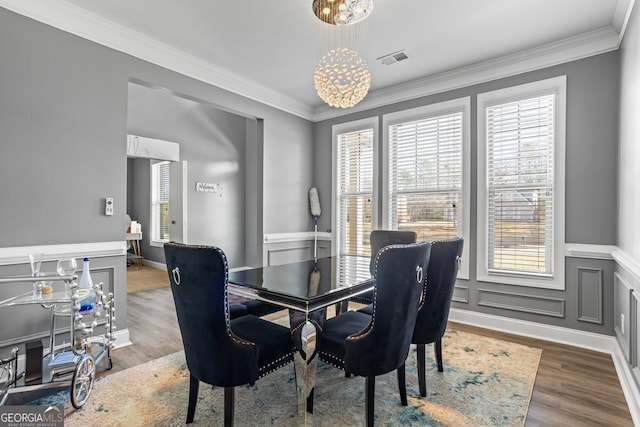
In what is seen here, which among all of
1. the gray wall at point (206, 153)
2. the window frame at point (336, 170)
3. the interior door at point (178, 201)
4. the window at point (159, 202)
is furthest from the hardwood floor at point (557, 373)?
the window at point (159, 202)

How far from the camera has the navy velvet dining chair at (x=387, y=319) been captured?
160 centimetres

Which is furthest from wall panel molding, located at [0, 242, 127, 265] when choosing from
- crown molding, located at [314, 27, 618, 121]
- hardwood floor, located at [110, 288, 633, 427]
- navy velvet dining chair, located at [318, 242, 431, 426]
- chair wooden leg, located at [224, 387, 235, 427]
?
crown molding, located at [314, 27, 618, 121]

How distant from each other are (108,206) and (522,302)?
401 centimetres

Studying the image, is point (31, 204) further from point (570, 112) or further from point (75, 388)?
point (570, 112)

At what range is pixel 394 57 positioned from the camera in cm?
331

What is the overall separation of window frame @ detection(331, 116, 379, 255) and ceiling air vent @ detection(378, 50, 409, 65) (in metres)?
0.97

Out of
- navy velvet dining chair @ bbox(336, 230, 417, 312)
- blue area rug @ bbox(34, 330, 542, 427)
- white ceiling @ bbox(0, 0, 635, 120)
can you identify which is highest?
white ceiling @ bbox(0, 0, 635, 120)

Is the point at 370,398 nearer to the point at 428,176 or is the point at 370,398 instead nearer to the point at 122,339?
the point at 122,339

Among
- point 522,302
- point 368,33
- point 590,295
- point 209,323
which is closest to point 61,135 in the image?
point 209,323

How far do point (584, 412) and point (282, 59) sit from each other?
3.71 meters

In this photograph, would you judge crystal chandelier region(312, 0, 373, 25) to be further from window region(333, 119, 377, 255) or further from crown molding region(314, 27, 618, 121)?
window region(333, 119, 377, 255)

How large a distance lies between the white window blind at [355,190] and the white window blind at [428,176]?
357 millimetres

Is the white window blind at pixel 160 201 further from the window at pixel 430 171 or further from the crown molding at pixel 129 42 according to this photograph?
the window at pixel 430 171

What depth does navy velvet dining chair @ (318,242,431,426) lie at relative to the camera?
160 centimetres
